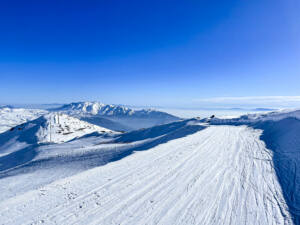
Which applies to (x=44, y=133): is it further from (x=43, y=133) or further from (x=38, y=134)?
(x=38, y=134)

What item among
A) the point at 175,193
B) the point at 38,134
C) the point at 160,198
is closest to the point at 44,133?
the point at 38,134

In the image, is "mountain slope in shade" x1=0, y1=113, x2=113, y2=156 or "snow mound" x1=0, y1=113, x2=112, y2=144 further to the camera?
"snow mound" x1=0, y1=113, x2=112, y2=144

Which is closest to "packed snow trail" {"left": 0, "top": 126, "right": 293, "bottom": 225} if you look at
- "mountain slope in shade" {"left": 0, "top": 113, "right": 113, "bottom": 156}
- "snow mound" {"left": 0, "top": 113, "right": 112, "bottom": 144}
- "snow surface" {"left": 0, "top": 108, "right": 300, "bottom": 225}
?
"snow surface" {"left": 0, "top": 108, "right": 300, "bottom": 225}

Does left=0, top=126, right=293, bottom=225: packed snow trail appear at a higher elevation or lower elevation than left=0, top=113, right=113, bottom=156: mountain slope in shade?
higher

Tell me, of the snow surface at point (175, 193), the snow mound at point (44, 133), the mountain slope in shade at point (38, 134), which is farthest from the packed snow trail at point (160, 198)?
the snow mound at point (44, 133)

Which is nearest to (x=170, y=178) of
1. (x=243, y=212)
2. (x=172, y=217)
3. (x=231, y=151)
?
(x=172, y=217)

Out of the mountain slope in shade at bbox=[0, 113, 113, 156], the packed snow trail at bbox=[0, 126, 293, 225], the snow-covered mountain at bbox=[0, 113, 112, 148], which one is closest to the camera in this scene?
the packed snow trail at bbox=[0, 126, 293, 225]

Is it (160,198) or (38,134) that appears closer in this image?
(160,198)

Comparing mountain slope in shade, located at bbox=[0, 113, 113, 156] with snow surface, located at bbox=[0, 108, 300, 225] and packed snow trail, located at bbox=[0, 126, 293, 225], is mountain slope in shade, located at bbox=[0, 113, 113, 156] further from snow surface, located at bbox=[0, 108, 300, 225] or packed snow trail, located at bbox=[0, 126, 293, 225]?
packed snow trail, located at bbox=[0, 126, 293, 225]

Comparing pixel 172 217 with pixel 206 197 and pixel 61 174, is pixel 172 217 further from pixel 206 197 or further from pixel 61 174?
pixel 61 174

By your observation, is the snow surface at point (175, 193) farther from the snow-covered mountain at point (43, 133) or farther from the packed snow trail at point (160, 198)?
the snow-covered mountain at point (43, 133)
